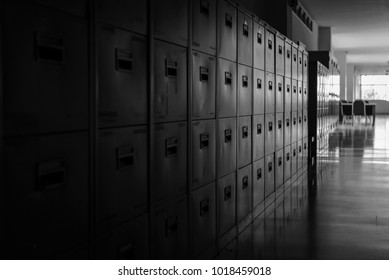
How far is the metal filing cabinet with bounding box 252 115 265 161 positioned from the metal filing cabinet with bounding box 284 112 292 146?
1.20m

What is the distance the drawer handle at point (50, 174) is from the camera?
154cm

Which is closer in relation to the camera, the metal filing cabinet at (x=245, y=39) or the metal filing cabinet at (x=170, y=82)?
the metal filing cabinet at (x=170, y=82)

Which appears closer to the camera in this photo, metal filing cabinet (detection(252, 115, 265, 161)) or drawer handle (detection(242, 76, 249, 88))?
drawer handle (detection(242, 76, 249, 88))

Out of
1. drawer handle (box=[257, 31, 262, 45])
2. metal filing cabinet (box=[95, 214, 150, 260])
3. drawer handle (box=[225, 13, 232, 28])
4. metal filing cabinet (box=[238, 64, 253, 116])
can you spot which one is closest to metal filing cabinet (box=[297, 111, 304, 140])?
drawer handle (box=[257, 31, 262, 45])

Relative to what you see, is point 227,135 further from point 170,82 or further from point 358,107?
point 358,107

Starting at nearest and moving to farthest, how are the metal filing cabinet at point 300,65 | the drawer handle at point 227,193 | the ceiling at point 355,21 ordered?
the drawer handle at point 227,193 < the metal filing cabinet at point 300,65 < the ceiling at point 355,21

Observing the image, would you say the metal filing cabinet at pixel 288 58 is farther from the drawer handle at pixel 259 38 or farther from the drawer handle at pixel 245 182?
the drawer handle at pixel 245 182

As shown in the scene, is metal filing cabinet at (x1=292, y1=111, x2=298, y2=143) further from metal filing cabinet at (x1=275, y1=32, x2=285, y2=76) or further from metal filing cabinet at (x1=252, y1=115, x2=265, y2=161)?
metal filing cabinet at (x1=252, y1=115, x2=265, y2=161)

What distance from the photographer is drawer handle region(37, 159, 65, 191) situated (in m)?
1.54

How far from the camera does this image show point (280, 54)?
5438 millimetres

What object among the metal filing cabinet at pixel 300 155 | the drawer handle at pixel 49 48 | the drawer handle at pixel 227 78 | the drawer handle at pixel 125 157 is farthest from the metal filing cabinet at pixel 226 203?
the metal filing cabinet at pixel 300 155

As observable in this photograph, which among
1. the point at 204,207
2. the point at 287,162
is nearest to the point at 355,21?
the point at 287,162

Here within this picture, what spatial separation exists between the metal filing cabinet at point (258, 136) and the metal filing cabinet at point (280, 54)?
0.85m

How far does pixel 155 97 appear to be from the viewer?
236 centimetres
